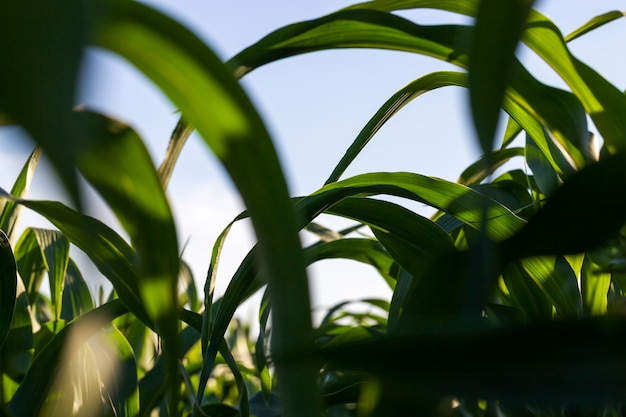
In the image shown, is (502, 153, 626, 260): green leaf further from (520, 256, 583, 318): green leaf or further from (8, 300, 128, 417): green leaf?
(8, 300, 128, 417): green leaf

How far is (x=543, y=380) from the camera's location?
0.55 feet

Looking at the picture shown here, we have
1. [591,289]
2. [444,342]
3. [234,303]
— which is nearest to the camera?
[444,342]

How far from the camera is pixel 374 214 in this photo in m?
0.40

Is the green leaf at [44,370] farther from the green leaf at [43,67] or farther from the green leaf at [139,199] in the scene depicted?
the green leaf at [43,67]

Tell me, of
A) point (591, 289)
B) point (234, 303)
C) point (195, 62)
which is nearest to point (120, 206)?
point (195, 62)

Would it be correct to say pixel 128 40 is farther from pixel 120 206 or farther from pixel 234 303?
pixel 234 303

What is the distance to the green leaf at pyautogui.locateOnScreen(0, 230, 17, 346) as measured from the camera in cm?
44

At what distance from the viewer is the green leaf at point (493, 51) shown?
0.19 m

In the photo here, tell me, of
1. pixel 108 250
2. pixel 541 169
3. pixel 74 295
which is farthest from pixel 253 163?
pixel 74 295

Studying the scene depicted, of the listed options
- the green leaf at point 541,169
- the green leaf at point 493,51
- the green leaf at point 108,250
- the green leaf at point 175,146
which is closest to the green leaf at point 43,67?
the green leaf at point 493,51

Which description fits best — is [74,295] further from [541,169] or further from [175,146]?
[541,169]

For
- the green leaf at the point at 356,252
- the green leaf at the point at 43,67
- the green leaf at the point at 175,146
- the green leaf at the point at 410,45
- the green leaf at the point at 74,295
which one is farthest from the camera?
the green leaf at the point at 74,295

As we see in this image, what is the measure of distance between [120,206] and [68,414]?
1.29 ft

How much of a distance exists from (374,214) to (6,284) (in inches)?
9.8
